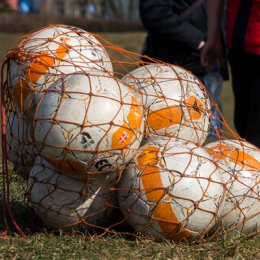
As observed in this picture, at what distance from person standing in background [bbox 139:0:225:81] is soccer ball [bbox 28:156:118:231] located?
322 cm

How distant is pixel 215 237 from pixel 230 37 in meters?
2.04

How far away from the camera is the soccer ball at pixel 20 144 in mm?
4426

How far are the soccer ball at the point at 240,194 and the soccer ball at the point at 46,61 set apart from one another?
1.01 metres

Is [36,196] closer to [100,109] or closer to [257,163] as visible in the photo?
[100,109]

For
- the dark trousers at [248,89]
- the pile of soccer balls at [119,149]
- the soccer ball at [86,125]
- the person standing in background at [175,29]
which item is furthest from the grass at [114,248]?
the person standing in background at [175,29]

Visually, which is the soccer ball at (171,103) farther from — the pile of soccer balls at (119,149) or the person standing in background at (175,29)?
the person standing in background at (175,29)

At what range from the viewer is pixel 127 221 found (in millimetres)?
4121

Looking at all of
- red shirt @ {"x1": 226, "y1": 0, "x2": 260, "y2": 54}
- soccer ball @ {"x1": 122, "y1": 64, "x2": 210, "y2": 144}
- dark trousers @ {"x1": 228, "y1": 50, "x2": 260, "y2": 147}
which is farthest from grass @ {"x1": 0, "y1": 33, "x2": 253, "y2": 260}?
red shirt @ {"x1": 226, "y1": 0, "x2": 260, "y2": 54}

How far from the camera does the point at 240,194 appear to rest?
4.11 m

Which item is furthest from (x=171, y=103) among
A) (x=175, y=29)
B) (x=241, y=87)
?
(x=175, y=29)

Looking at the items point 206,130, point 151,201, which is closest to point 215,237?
point 151,201

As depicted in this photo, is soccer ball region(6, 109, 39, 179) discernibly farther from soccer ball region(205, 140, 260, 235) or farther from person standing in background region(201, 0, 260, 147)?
person standing in background region(201, 0, 260, 147)

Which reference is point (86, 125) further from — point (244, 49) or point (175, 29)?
point (175, 29)

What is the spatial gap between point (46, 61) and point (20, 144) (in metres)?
0.60
